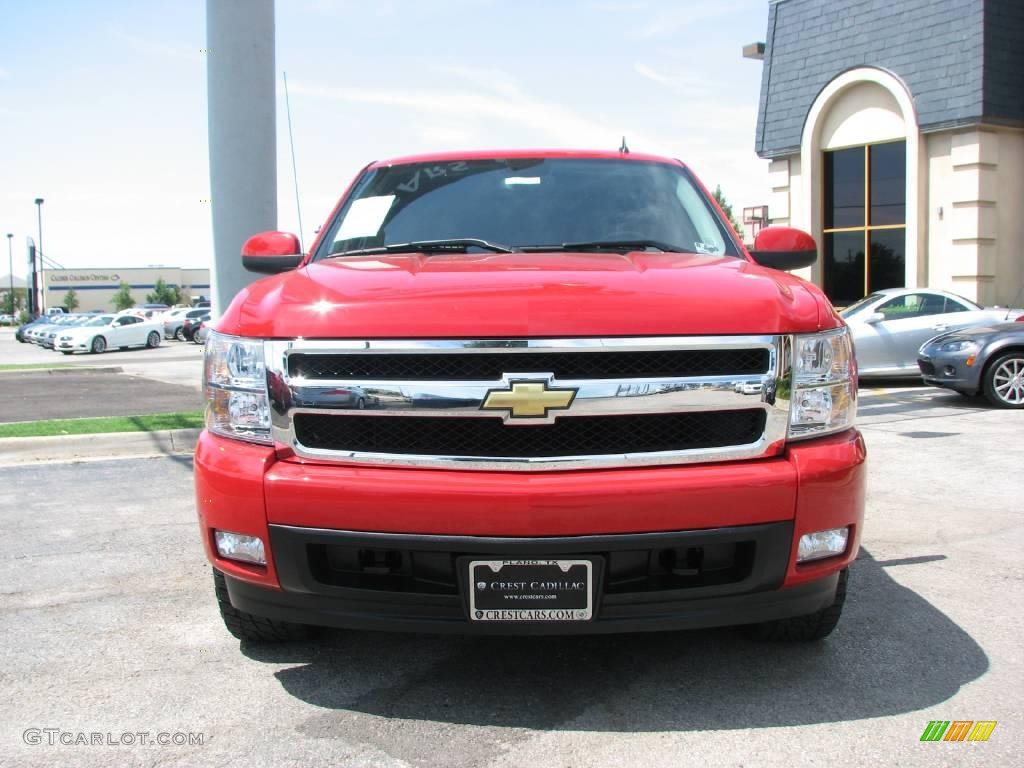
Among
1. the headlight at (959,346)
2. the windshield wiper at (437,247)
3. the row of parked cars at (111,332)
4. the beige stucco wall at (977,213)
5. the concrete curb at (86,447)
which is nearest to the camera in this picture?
the windshield wiper at (437,247)

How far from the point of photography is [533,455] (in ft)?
8.70

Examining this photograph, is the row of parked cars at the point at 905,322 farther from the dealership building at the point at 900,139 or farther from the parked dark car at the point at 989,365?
the dealership building at the point at 900,139

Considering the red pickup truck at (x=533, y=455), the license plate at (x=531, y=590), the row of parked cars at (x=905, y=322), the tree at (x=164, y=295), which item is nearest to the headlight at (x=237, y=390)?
the red pickup truck at (x=533, y=455)

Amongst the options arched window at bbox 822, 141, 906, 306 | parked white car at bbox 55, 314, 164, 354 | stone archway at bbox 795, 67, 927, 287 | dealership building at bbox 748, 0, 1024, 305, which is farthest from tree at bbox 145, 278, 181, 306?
arched window at bbox 822, 141, 906, 306

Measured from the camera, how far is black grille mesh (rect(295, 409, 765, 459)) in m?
2.66

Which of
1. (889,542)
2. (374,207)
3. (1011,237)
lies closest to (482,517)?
(374,207)

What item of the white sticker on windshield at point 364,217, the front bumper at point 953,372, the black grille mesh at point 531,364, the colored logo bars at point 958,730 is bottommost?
the colored logo bars at point 958,730

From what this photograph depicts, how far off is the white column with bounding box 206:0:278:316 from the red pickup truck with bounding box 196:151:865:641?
512 centimetres

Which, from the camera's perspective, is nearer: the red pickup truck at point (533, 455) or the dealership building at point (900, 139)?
the red pickup truck at point (533, 455)

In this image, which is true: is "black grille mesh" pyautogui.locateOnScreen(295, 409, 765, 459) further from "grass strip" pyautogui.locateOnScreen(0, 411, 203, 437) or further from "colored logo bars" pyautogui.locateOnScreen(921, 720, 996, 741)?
"grass strip" pyautogui.locateOnScreen(0, 411, 203, 437)

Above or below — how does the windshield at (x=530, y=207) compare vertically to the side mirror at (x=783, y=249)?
above

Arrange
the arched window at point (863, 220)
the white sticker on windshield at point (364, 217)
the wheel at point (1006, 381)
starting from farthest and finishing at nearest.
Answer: the arched window at point (863, 220), the wheel at point (1006, 381), the white sticker on windshield at point (364, 217)

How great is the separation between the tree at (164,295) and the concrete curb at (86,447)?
360 ft

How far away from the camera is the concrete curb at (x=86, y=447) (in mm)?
7418
